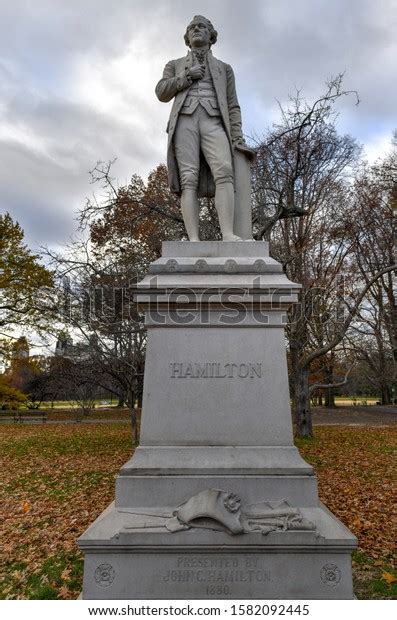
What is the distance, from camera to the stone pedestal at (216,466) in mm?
3764

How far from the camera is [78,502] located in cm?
854

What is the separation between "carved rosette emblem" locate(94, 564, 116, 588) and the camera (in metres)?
3.77

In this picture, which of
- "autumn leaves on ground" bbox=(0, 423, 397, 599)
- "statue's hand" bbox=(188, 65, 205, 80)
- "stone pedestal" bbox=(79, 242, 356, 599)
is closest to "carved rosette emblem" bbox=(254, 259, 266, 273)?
"stone pedestal" bbox=(79, 242, 356, 599)

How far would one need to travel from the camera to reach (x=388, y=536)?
21.1ft

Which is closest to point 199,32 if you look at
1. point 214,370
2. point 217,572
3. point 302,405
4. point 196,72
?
point 196,72

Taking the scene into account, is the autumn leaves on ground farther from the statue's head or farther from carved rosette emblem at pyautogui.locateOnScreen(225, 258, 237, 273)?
the statue's head

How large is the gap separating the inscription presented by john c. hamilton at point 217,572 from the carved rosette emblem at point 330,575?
16.4 inches

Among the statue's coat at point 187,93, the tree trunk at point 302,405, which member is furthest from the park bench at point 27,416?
the statue's coat at point 187,93

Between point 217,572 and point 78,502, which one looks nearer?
point 217,572

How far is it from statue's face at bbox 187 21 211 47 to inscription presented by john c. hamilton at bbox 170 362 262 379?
351 cm

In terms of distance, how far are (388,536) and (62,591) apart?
413 cm

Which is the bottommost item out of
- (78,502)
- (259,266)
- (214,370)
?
(78,502)

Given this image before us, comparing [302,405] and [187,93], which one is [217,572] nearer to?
[187,93]

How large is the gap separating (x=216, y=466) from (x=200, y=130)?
3.42 metres
